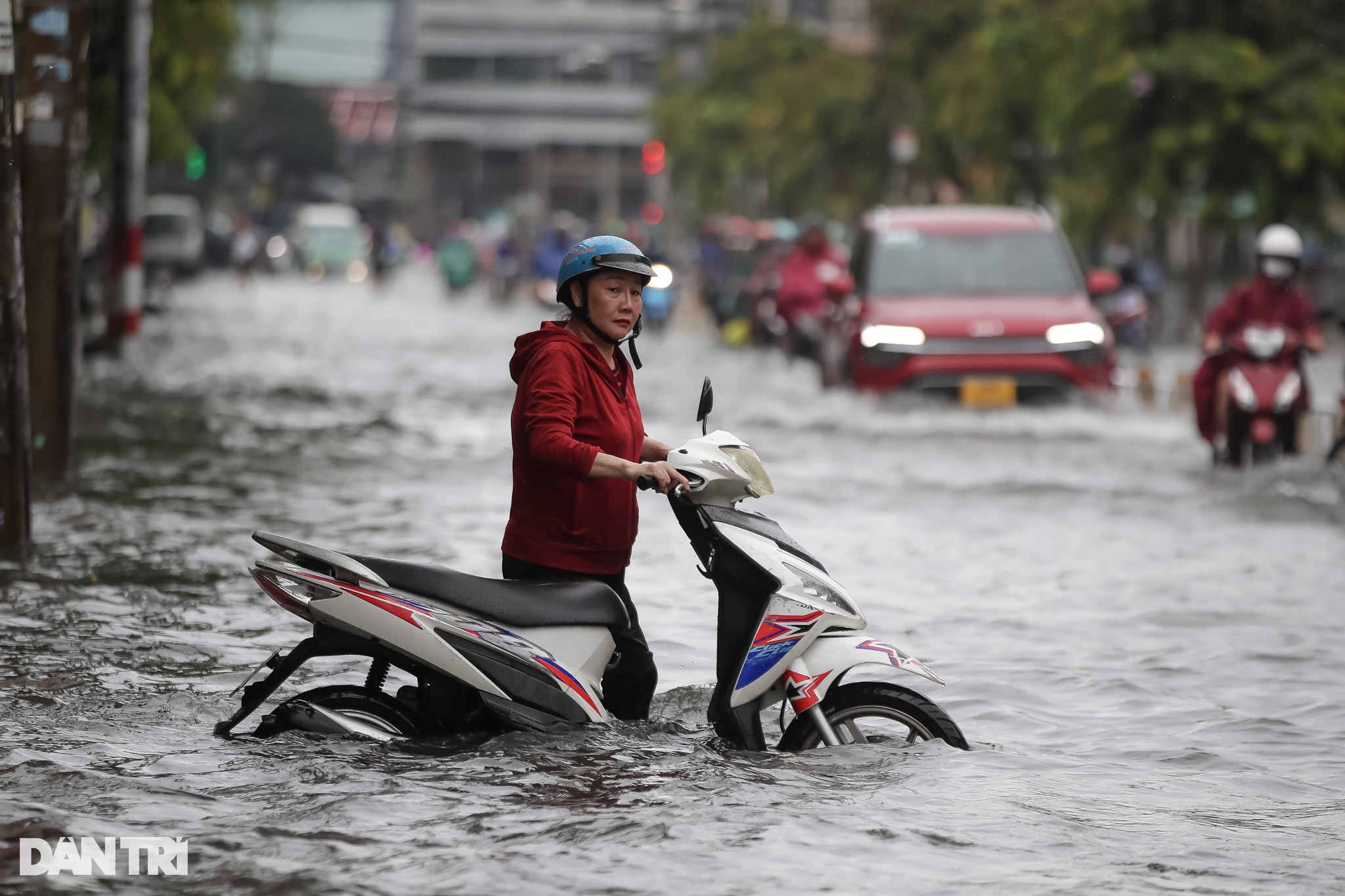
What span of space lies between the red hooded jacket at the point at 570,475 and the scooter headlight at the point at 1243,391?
8.81 metres

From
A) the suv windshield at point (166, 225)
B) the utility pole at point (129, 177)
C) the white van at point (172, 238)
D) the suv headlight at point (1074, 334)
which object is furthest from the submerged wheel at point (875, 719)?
the suv windshield at point (166, 225)

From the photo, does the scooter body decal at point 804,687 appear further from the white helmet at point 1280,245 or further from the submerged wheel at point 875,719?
the white helmet at point 1280,245

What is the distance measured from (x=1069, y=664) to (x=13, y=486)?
4.90m

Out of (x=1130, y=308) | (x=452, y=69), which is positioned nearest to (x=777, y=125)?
(x=1130, y=308)

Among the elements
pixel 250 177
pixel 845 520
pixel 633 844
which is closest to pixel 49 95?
pixel 845 520

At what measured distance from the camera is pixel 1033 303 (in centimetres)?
1775

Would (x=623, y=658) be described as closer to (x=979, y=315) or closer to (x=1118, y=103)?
(x=979, y=315)

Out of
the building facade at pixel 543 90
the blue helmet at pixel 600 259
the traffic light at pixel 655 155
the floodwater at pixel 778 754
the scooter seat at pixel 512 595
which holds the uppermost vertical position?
the building facade at pixel 543 90

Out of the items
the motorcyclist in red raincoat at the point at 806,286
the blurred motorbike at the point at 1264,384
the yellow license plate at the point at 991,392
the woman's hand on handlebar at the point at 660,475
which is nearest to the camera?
the woman's hand on handlebar at the point at 660,475

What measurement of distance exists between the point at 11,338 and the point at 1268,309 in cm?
827

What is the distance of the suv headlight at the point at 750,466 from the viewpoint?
233 inches

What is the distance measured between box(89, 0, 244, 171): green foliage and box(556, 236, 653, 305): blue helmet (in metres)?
15.3

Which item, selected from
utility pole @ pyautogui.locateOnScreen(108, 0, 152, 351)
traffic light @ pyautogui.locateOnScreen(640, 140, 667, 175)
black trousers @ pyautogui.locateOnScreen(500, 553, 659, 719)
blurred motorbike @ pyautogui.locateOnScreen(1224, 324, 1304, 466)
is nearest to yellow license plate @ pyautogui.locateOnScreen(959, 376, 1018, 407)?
blurred motorbike @ pyautogui.locateOnScreen(1224, 324, 1304, 466)

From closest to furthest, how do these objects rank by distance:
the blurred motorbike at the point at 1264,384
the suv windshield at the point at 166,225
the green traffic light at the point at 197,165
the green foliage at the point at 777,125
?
1. the blurred motorbike at the point at 1264,384
2. the green foliage at the point at 777,125
3. the green traffic light at the point at 197,165
4. the suv windshield at the point at 166,225
